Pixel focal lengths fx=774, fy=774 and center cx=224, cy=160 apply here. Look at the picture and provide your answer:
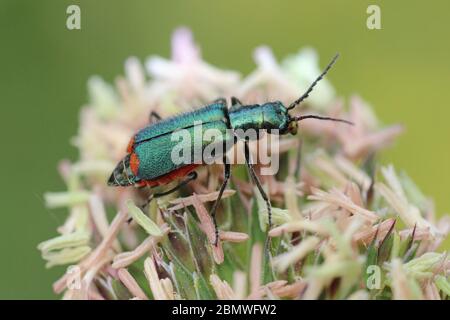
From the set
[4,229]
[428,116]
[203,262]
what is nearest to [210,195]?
[203,262]

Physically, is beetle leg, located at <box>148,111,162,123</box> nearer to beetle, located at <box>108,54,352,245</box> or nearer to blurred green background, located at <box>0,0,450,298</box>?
beetle, located at <box>108,54,352,245</box>

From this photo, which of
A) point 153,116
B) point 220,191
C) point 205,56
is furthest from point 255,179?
point 205,56

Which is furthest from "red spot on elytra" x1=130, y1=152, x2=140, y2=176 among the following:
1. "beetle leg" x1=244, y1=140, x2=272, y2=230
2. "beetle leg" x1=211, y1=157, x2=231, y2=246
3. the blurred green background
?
the blurred green background

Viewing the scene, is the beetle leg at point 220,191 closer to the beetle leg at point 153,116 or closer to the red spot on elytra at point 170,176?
the red spot on elytra at point 170,176

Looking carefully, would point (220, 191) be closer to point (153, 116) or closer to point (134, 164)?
point (134, 164)

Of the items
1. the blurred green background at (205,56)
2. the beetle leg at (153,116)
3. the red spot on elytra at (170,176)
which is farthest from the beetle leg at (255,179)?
the blurred green background at (205,56)
